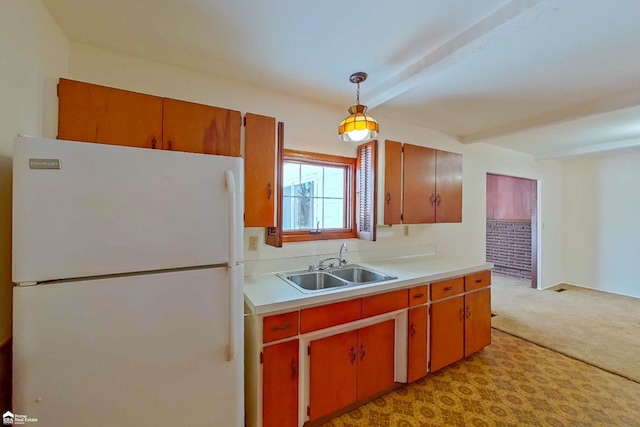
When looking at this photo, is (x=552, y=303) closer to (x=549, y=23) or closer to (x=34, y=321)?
(x=549, y=23)

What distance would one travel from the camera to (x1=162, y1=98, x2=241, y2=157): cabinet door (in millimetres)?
1569

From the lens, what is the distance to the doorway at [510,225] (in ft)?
17.6

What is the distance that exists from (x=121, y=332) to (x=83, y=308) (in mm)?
159

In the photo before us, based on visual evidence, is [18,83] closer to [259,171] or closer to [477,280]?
[259,171]

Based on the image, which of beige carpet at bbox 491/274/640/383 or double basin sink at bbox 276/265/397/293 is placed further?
beige carpet at bbox 491/274/640/383

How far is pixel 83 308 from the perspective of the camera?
977 mm

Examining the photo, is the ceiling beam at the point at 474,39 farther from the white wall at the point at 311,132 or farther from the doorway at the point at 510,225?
the doorway at the point at 510,225

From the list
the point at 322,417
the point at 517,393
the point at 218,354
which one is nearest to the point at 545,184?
the point at 517,393

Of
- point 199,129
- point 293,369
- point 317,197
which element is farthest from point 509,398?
point 199,129

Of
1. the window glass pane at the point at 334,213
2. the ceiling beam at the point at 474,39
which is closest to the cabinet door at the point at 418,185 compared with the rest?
the window glass pane at the point at 334,213

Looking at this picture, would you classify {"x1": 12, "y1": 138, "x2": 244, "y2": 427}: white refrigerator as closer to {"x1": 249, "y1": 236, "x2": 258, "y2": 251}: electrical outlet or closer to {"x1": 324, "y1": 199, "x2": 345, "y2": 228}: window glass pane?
{"x1": 249, "y1": 236, "x2": 258, "y2": 251}: electrical outlet

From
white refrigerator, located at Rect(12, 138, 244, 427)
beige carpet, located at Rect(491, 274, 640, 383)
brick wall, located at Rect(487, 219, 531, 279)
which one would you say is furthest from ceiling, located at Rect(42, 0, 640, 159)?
brick wall, located at Rect(487, 219, 531, 279)

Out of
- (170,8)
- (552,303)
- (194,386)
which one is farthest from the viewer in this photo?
(552,303)

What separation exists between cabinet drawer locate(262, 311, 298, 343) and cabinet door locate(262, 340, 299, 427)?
5cm
